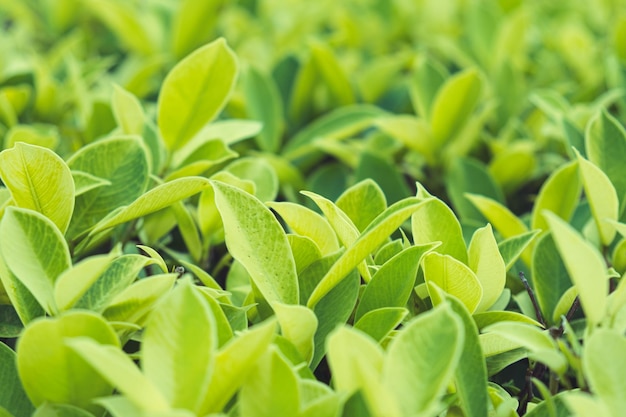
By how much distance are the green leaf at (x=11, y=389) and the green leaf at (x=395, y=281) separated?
45 centimetres

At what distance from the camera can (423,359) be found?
84cm

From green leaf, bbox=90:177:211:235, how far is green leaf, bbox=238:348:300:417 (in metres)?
0.31

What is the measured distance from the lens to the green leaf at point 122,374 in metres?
0.72

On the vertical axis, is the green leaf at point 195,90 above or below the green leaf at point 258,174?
above

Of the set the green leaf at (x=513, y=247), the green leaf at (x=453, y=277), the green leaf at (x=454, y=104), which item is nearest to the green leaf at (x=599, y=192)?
the green leaf at (x=513, y=247)

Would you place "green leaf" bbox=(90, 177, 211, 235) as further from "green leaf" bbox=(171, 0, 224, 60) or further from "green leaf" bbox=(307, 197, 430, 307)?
"green leaf" bbox=(171, 0, 224, 60)

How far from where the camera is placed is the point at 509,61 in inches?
79.2

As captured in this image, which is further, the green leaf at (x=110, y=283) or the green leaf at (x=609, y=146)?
the green leaf at (x=609, y=146)

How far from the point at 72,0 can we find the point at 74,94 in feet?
2.76

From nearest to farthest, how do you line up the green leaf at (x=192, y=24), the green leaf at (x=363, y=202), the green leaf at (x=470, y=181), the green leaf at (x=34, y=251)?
the green leaf at (x=34, y=251) < the green leaf at (x=363, y=202) < the green leaf at (x=470, y=181) < the green leaf at (x=192, y=24)

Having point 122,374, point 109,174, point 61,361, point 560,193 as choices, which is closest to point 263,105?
point 109,174

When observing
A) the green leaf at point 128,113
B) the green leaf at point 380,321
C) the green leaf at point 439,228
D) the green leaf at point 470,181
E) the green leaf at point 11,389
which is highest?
the green leaf at point 128,113

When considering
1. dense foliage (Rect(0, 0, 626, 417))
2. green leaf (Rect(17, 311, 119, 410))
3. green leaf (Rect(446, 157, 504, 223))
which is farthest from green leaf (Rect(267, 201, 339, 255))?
green leaf (Rect(446, 157, 504, 223))

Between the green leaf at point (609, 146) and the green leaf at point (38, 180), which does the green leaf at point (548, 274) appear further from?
the green leaf at point (38, 180)
